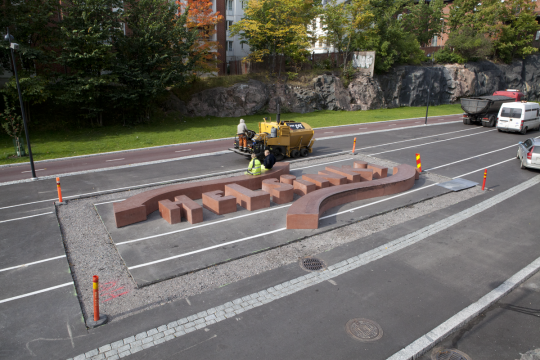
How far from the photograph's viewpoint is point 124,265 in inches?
348

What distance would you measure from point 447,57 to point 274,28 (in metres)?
30.6

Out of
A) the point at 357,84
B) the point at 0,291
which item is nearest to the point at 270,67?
the point at 357,84

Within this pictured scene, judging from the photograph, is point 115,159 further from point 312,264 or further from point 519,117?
point 519,117

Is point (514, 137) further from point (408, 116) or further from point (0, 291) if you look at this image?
point (0, 291)

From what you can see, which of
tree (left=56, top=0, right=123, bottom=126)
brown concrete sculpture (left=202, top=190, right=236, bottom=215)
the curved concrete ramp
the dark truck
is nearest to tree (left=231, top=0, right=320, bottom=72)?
tree (left=56, top=0, right=123, bottom=126)

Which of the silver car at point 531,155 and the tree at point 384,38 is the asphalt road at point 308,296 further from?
the tree at point 384,38

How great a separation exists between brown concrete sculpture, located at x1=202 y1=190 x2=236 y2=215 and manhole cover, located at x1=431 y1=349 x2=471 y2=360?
25.4 ft

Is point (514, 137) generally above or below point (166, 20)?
below

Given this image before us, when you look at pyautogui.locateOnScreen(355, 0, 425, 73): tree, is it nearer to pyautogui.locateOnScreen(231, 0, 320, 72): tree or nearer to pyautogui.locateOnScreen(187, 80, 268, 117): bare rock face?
pyautogui.locateOnScreen(231, 0, 320, 72): tree

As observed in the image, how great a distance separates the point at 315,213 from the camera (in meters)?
10.9

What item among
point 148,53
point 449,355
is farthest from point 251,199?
point 148,53

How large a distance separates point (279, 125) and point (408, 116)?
2617 cm

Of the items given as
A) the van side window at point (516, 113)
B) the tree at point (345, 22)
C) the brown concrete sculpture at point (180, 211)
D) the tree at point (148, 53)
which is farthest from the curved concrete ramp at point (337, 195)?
the tree at point (345, 22)

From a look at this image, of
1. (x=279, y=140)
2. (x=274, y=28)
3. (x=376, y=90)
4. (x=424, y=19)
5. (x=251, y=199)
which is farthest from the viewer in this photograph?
(x=424, y=19)
